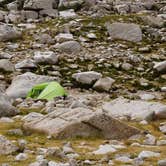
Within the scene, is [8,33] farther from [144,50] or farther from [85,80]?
Answer: [85,80]

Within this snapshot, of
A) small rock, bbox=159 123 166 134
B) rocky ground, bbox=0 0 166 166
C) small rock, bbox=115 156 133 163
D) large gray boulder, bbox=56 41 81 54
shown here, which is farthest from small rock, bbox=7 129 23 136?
large gray boulder, bbox=56 41 81 54

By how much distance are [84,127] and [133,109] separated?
4077 mm

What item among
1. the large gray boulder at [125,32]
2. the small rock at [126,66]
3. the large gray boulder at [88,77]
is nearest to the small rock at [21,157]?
the large gray boulder at [88,77]

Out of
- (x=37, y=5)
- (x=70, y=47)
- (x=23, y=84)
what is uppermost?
(x=23, y=84)

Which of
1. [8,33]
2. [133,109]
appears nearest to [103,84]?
[133,109]

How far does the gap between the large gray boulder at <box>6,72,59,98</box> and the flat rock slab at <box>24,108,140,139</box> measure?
21.2 ft

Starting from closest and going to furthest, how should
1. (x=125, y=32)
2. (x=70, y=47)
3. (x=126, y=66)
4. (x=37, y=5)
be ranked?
(x=126, y=66) → (x=70, y=47) → (x=125, y=32) → (x=37, y=5)

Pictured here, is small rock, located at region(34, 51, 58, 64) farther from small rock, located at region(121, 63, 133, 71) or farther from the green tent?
the green tent

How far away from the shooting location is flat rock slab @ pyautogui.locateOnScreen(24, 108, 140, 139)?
12391mm

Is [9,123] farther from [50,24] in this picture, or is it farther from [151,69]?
[50,24]

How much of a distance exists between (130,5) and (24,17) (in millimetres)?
7332

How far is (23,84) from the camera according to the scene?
66.6ft

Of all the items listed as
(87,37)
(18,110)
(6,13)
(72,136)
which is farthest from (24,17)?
(72,136)

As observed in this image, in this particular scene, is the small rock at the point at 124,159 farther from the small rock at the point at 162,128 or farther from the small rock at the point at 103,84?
the small rock at the point at 103,84
